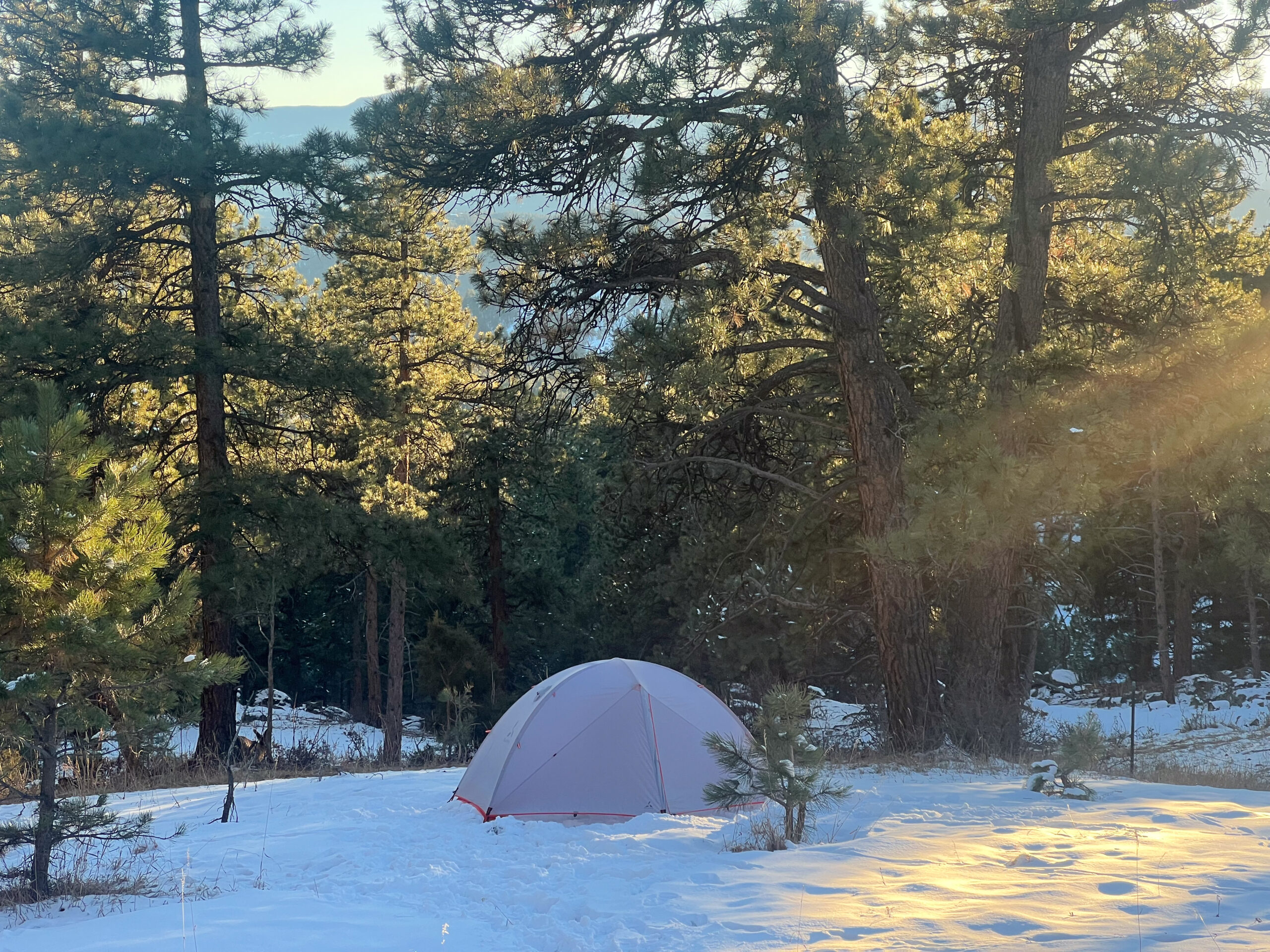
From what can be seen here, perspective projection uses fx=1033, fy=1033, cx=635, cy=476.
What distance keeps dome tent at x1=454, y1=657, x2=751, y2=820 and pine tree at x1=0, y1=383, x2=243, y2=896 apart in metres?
3.23

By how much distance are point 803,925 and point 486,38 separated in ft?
31.8

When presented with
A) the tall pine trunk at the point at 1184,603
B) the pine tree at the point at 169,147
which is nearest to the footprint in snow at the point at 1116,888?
the pine tree at the point at 169,147

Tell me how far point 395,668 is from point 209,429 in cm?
1191

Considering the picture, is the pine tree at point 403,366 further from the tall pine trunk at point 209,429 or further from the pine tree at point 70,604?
the pine tree at point 70,604

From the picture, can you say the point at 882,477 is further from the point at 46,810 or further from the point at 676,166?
the point at 46,810

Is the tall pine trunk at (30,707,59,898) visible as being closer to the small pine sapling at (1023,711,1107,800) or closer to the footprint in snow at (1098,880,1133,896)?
the footprint in snow at (1098,880,1133,896)

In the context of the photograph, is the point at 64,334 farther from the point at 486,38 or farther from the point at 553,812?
the point at 553,812

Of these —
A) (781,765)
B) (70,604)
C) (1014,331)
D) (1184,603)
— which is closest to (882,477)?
(1014,331)

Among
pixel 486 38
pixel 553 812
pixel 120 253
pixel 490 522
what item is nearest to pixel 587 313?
pixel 486 38

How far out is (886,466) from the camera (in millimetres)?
12148

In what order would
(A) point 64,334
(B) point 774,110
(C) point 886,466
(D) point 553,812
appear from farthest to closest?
(A) point 64,334, (C) point 886,466, (B) point 774,110, (D) point 553,812

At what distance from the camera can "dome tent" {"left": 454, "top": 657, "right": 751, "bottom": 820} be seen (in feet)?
30.1

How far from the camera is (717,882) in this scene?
6.43 meters

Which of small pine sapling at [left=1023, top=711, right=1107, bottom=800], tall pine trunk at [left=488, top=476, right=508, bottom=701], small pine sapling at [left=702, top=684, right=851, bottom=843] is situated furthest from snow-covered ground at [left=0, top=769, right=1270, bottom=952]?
tall pine trunk at [left=488, top=476, right=508, bottom=701]
